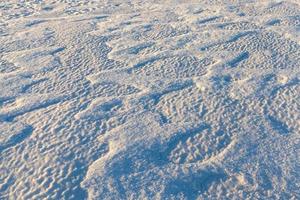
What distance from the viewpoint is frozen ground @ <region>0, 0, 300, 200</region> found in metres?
2.00

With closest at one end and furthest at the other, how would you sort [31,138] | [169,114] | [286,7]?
1. [31,138]
2. [169,114]
3. [286,7]

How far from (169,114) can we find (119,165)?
18.0 inches

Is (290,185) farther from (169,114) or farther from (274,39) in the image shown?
(274,39)

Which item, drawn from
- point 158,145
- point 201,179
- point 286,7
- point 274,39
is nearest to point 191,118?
point 158,145

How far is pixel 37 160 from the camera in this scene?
6.92 feet

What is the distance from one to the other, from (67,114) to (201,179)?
0.77 meters

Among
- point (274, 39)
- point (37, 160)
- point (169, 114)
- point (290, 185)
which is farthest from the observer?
point (274, 39)

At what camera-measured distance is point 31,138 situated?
2264mm

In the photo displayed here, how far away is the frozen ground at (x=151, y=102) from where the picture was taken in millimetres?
1999

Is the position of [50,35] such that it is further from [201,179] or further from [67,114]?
[201,179]

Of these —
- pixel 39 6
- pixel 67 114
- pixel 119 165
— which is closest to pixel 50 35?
pixel 39 6

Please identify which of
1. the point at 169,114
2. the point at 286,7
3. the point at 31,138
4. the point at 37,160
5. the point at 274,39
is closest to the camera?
the point at 37,160

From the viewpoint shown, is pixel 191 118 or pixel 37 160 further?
pixel 191 118

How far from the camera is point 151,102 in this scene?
2537mm
